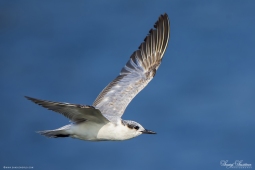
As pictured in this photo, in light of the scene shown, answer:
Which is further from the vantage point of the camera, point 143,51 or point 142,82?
point 143,51

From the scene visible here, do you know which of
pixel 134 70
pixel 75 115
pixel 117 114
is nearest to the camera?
pixel 75 115

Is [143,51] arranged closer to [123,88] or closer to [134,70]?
[134,70]

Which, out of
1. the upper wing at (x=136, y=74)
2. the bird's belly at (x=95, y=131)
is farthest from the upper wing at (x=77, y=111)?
the upper wing at (x=136, y=74)

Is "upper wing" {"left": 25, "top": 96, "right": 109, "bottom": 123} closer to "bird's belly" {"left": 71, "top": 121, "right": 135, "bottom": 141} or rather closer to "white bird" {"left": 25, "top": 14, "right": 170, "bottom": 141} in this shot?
"white bird" {"left": 25, "top": 14, "right": 170, "bottom": 141}

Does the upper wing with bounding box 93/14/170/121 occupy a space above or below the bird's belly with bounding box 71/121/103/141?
above

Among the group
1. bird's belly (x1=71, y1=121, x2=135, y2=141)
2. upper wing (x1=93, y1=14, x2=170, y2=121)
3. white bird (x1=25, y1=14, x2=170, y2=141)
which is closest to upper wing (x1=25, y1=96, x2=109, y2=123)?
white bird (x1=25, y1=14, x2=170, y2=141)

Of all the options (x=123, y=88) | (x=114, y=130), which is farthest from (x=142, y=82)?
(x=114, y=130)

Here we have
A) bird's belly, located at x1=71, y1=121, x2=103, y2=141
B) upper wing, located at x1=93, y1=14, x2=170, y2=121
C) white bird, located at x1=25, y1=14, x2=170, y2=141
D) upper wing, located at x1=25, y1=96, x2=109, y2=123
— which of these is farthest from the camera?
upper wing, located at x1=93, y1=14, x2=170, y2=121

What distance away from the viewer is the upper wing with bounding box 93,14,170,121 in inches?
460

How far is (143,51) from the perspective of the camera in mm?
13289

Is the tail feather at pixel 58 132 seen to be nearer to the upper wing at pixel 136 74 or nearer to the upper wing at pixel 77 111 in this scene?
the upper wing at pixel 77 111

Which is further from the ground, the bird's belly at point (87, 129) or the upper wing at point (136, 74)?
the upper wing at point (136, 74)

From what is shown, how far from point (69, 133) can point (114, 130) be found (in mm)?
747

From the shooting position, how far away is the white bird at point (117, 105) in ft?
32.9
